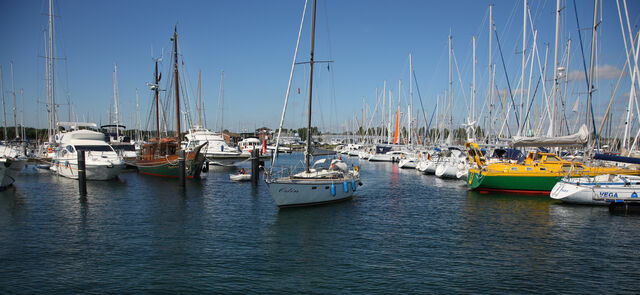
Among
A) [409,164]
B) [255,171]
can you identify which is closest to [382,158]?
[409,164]

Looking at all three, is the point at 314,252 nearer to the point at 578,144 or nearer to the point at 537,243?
the point at 537,243

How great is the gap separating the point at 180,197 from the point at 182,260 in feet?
48.9

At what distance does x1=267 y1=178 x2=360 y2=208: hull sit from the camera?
2242 centimetres

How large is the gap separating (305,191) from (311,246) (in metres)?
6.89

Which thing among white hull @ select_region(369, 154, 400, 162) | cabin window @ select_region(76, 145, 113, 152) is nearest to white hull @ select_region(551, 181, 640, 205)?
cabin window @ select_region(76, 145, 113, 152)

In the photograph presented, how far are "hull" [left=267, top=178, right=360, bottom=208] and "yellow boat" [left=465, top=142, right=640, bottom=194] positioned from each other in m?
12.6

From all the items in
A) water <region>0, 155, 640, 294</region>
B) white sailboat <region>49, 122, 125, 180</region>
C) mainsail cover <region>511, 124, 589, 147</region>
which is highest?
mainsail cover <region>511, 124, 589, 147</region>

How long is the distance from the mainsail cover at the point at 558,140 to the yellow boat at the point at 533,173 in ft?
2.96

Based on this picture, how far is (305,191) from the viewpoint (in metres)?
23.2

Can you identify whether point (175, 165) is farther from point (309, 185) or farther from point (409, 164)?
point (409, 164)

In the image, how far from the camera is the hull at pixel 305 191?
2242 cm

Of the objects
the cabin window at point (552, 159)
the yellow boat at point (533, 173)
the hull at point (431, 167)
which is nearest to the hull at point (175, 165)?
the yellow boat at point (533, 173)

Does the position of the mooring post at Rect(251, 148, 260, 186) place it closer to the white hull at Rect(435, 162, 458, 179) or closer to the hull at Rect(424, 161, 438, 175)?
the white hull at Rect(435, 162, 458, 179)

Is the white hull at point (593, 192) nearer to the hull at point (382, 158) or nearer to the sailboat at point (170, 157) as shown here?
the sailboat at point (170, 157)
